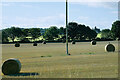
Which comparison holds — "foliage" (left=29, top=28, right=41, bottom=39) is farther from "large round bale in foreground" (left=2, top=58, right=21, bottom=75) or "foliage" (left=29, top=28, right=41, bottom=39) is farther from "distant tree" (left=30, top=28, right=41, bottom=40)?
"large round bale in foreground" (left=2, top=58, right=21, bottom=75)

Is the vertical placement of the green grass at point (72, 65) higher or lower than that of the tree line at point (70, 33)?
lower

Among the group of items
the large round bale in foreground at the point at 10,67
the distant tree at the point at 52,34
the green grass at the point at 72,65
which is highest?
the distant tree at the point at 52,34

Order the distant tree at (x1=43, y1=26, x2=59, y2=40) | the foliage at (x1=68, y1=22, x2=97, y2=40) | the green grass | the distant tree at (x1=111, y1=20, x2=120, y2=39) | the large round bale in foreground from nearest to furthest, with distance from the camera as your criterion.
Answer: the green grass, the large round bale in foreground, the distant tree at (x1=111, y1=20, x2=120, y2=39), the foliage at (x1=68, y1=22, x2=97, y2=40), the distant tree at (x1=43, y1=26, x2=59, y2=40)

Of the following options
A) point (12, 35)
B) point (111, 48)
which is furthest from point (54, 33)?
point (111, 48)

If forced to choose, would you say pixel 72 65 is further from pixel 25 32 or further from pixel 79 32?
pixel 25 32

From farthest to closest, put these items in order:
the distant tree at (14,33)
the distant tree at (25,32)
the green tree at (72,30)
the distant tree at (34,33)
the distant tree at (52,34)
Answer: the distant tree at (52,34), the distant tree at (25,32), the distant tree at (34,33), the distant tree at (14,33), the green tree at (72,30)

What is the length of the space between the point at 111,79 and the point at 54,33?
157 m

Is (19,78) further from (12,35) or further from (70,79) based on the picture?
(12,35)

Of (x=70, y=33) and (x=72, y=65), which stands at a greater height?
(x=70, y=33)

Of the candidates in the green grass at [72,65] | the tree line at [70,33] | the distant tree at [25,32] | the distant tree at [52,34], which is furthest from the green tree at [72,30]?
the green grass at [72,65]

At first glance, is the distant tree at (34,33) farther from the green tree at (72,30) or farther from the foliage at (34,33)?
the green tree at (72,30)

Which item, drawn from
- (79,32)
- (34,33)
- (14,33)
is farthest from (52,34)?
(14,33)

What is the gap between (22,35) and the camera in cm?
16825

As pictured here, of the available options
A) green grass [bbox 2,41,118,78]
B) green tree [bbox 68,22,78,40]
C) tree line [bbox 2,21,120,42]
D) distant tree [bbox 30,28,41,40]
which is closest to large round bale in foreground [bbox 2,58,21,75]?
green grass [bbox 2,41,118,78]
